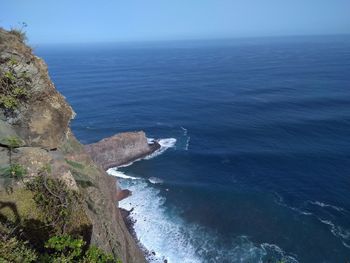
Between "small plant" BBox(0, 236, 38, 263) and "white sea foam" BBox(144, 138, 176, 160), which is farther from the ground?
"small plant" BBox(0, 236, 38, 263)

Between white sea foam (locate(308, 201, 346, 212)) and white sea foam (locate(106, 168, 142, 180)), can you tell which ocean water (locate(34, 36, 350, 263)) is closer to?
white sea foam (locate(308, 201, 346, 212))

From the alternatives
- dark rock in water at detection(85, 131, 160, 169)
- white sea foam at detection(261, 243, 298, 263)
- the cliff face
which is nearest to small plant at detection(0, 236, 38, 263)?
the cliff face

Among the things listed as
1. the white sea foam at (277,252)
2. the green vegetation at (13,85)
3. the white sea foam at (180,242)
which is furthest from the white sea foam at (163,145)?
the green vegetation at (13,85)

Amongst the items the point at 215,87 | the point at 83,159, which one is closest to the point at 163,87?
the point at 215,87

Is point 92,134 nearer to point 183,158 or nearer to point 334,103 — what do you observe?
point 183,158

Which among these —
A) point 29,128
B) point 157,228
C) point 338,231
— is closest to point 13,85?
point 29,128

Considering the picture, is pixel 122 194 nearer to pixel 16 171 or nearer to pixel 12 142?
pixel 12 142
